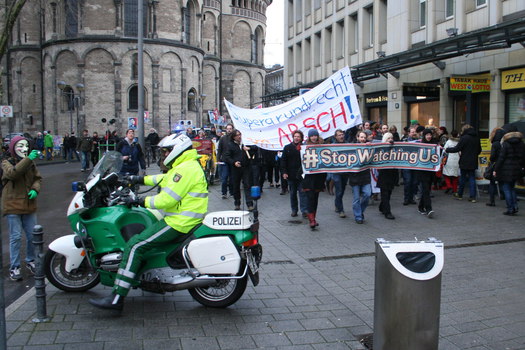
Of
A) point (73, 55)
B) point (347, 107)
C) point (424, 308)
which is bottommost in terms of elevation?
point (424, 308)

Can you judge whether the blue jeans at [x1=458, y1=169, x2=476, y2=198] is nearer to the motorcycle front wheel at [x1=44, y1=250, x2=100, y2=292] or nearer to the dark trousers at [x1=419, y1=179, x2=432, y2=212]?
the dark trousers at [x1=419, y1=179, x2=432, y2=212]

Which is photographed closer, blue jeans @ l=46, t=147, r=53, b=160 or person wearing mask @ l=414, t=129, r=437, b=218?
person wearing mask @ l=414, t=129, r=437, b=218

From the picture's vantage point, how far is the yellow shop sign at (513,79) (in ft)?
46.1

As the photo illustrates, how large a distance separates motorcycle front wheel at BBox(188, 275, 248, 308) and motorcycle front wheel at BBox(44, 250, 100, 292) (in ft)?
4.45

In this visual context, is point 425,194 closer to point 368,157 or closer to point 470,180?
point 368,157

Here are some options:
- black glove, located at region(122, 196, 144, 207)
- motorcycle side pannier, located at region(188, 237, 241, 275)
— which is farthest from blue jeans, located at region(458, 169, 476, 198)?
black glove, located at region(122, 196, 144, 207)

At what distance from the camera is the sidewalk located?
4887mm

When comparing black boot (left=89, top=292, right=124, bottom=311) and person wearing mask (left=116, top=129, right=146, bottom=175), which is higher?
person wearing mask (left=116, top=129, right=146, bottom=175)

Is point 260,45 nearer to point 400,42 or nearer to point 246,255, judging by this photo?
point 400,42

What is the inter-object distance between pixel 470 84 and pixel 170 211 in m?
12.0

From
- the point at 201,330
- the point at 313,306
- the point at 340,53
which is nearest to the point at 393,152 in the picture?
the point at 313,306

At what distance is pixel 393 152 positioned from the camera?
1159 centimetres

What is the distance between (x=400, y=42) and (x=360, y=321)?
16.7 metres

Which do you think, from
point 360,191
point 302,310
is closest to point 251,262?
point 302,310
